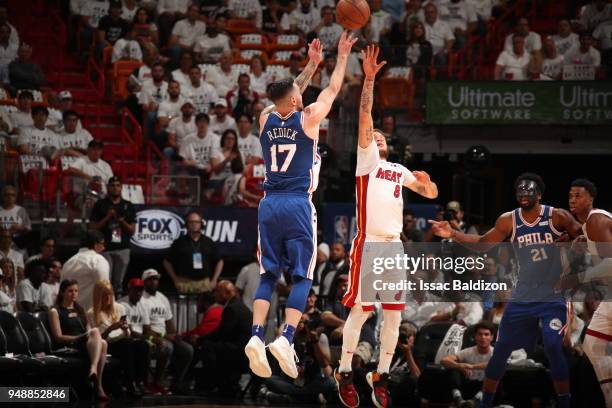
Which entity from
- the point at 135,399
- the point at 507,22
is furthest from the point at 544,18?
the point at 135,399

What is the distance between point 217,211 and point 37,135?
353 cm

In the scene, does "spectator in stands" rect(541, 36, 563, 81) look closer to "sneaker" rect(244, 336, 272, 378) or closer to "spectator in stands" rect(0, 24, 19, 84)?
"spectator in stands" rect(0, 24, 19, 84)

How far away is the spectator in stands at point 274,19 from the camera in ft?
79.4

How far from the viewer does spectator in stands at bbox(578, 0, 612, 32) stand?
22703 mm

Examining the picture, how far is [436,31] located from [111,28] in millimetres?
6443

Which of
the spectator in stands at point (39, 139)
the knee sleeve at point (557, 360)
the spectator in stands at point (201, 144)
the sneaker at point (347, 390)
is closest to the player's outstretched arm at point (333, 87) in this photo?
the sneaker at point (347, 390)

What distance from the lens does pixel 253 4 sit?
80.4ft

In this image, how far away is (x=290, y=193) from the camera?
430 inches

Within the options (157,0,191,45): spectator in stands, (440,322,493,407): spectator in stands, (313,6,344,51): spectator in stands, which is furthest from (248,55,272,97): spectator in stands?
(440,322,493,407): spectator in stands

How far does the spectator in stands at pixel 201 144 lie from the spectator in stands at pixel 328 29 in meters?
3.77

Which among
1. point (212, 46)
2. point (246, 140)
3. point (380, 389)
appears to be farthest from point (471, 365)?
point (212, 46)

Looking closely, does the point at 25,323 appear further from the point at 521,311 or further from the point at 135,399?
the point at 521,311

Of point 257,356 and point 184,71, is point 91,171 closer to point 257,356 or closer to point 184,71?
point 184,71

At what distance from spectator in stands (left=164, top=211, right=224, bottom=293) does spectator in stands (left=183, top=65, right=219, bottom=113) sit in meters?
4.39
